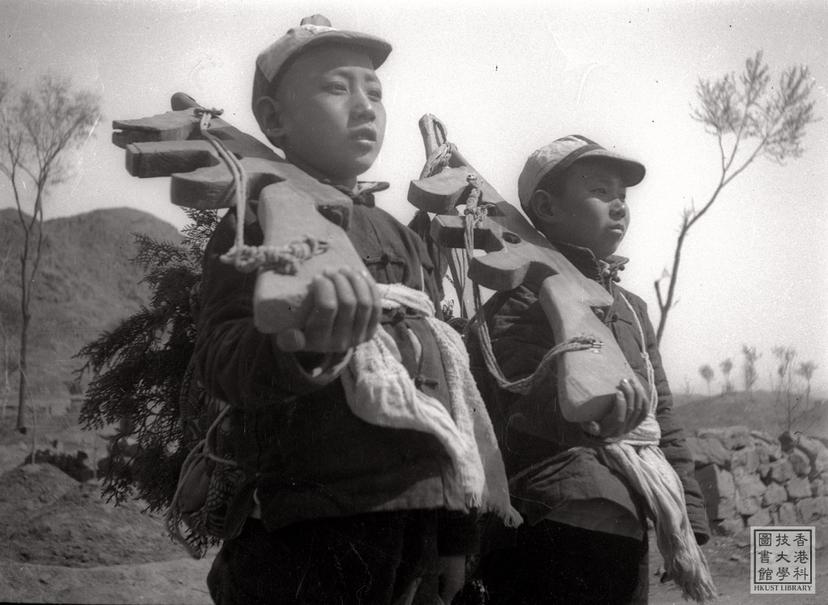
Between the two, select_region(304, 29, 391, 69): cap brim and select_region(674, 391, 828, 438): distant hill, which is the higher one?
select_region(304, 29, 391, 69): cap brim

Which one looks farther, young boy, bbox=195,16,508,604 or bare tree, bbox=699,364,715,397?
bare tree, bbox=699,364,715,397

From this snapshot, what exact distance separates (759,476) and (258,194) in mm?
3982

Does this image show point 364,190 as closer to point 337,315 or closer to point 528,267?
point 528,267

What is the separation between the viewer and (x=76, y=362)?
5441 mm

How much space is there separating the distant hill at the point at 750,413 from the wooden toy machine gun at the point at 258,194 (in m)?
2.65

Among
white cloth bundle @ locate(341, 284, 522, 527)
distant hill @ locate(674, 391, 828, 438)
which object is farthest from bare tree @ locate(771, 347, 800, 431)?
white cloth bundle @ locate(341, 284, 522, 527)

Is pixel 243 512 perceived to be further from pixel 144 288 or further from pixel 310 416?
pixel 144 288

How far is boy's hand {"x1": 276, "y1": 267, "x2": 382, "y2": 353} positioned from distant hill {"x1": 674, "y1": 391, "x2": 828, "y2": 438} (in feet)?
9.50

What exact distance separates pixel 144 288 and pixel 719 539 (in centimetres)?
322

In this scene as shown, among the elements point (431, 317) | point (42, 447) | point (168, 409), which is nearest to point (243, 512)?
point (431, 317)

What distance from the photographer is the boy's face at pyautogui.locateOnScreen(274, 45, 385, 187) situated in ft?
6.94

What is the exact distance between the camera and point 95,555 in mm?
4438

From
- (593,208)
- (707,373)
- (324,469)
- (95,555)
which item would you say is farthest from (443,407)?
(95,555)

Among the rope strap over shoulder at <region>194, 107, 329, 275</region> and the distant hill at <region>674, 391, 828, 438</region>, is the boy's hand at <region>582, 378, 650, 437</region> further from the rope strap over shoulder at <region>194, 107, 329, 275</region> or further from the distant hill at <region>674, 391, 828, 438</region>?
the distant hill at <region>674, 391, 828, 438</region>
